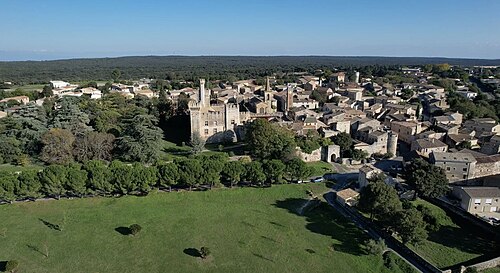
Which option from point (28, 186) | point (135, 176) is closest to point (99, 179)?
point (135, 176)

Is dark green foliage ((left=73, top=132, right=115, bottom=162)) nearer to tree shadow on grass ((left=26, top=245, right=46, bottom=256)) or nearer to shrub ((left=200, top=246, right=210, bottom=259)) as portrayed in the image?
tree shadow on grass ((left=26, top=245, right=46, bottom=256))

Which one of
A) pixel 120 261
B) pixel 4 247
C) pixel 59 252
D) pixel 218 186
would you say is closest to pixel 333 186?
pixel 218 186

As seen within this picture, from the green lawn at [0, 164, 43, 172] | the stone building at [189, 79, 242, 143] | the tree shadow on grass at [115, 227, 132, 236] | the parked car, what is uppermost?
the stone building at [189, 79, 242, 143]

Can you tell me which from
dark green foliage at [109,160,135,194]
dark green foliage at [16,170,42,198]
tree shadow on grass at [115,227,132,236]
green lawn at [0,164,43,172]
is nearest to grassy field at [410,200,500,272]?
tree shadow on grass at [115,227,132,236]

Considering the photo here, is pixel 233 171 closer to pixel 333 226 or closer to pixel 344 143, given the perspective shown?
pixel 333 226

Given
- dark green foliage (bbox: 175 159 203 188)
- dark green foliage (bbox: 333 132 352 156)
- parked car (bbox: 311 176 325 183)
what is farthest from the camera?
dark green foliage (bbox: 333 132 352 156)

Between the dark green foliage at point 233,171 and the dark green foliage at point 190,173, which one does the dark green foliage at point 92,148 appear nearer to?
the dark green foliage at point 190,173

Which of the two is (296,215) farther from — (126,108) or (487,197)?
(126,108)
